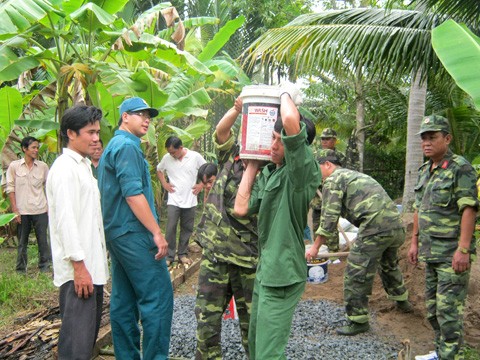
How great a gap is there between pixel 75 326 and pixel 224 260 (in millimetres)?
1100

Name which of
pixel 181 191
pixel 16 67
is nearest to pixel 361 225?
pixel 181 191

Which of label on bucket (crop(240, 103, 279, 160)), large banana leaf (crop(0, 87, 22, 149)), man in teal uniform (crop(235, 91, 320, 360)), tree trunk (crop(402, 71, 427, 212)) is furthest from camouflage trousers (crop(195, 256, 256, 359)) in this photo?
tree trunk (crop(402, 71, 427, 212))

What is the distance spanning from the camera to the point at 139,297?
3.58m

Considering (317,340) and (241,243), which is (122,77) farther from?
(317,340)

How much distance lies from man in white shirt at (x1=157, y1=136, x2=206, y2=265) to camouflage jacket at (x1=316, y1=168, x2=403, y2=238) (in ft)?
8.93

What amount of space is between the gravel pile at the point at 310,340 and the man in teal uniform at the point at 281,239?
1416 millimetres

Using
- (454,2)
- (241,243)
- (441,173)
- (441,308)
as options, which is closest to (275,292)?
(241,243)

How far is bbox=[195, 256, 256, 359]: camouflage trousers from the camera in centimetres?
361

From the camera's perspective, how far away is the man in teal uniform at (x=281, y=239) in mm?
2732

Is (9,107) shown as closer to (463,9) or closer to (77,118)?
(77,118)

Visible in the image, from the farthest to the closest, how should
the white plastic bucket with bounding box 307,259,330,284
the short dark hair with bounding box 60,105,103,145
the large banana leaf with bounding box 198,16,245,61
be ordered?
the large banana leaf with bounding box 198,16,245,61 → the white plastic bucket with bounding box 307,259,330,284 → the short dark hair with bounding box 60,105,103,145

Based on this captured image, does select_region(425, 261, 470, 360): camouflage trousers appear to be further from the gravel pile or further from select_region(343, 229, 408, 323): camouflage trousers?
select_region(343, 229, 408, 323): camouflage trousers

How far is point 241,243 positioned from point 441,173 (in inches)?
70.4

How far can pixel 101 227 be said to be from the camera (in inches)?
129
